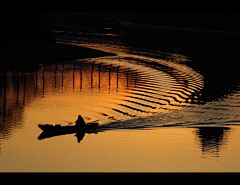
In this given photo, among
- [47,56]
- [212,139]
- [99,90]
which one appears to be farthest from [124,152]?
[47,56]

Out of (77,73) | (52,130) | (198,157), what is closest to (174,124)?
(198,157)

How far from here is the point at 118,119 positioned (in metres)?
31.1

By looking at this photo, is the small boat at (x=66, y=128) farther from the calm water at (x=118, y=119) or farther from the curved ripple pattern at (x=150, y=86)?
the curved ripple pattern at (x=150, y=86)

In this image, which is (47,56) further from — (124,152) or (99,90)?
(124,152)

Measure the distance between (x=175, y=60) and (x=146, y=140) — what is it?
37.2m

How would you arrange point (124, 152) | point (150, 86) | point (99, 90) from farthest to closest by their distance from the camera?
point (150, 86)
point (99, 90)
point (124, 152)

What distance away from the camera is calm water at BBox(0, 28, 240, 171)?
23781mm

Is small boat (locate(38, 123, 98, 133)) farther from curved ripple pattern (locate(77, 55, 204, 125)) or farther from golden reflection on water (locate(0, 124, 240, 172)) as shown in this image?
curved ripple pattern (locate(77, 55, 204, 125))

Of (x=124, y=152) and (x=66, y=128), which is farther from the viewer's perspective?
(x=66, y=128)

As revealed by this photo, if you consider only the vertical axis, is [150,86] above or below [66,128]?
above

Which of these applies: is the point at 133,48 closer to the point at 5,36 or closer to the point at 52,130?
the point at 5,36

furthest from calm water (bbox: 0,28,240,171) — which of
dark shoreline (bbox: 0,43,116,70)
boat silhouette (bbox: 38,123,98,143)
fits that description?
dark shoreline (bbox: 0,43,116,70)

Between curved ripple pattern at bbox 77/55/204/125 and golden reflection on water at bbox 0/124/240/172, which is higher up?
curved ripple pattern at bbox 77/55/204/125

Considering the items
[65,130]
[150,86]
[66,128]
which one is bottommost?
[65,130]
